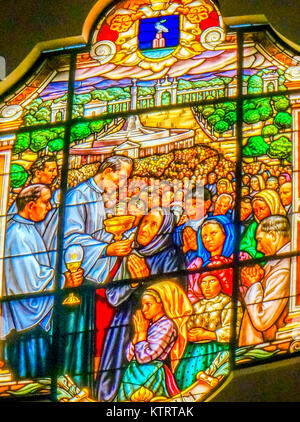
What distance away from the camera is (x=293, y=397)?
1198 centimetres

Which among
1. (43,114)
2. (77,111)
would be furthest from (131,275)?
(43,114)

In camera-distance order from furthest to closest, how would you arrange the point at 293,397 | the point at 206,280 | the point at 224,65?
1. the point at 224,65
2. the point at 206,280
3. the point at 293,397

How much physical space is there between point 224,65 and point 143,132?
2.77ft

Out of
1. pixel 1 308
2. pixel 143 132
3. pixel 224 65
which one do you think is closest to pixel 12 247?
pixel 1 308

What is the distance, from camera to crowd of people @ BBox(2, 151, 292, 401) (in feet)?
41.2

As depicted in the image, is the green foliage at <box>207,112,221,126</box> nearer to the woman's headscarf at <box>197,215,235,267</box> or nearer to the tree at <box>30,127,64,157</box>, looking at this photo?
the woman's headscarf at <box>197,215,235,267</box>

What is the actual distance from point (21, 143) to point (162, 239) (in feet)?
5.19

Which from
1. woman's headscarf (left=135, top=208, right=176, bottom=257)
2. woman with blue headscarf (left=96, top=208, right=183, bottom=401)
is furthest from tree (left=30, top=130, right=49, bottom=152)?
woman's headscarf (left=135, top=208, right=176, bottom=257)

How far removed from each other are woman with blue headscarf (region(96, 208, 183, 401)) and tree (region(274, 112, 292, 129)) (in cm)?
109

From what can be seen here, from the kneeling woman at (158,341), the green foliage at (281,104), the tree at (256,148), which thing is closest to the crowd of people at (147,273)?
the kneeling woman at (158,341)

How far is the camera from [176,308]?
41.7ft

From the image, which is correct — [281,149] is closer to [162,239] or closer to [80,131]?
[162,239]

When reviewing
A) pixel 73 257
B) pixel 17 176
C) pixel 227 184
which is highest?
pixel 17 176
